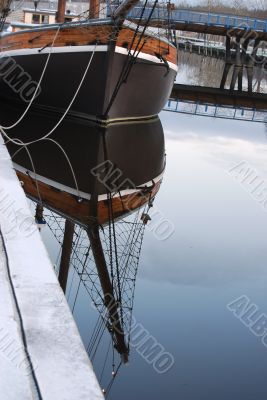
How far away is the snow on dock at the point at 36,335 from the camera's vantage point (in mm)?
1887

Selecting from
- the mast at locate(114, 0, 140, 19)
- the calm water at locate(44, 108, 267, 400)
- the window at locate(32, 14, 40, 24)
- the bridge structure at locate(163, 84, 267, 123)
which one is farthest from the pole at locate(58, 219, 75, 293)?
the window at locate(32, 14, 40, 24)

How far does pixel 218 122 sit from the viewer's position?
60.8 feet

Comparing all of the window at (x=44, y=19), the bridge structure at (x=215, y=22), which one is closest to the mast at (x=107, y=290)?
the window at (x=44, y=19)

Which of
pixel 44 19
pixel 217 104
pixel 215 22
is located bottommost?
pixel 217 104

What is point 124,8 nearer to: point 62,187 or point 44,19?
point 62,187

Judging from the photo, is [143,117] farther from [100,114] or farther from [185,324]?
[185,324]

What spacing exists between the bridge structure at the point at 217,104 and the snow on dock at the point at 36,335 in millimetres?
16353

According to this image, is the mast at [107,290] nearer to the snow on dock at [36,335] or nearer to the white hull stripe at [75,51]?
the snow on dock at [36,335]

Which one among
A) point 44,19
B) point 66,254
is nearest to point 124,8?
point 66,254

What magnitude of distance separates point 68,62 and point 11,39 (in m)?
2.74

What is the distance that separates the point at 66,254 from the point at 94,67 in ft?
21.4

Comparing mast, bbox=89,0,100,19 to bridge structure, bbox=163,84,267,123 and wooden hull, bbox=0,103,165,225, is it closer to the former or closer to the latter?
wooden hull, bbox=0,103,165,225

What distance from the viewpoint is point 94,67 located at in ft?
36.0

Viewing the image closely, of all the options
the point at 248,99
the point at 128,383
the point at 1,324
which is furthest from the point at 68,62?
the point at 248,99
